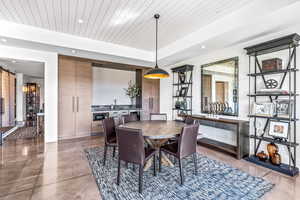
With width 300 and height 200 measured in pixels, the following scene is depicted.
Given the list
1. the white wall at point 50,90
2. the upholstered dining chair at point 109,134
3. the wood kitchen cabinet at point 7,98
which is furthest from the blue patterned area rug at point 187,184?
the wood kitchen cabinet at point 7,98

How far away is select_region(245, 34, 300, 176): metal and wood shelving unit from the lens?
2.55 meters

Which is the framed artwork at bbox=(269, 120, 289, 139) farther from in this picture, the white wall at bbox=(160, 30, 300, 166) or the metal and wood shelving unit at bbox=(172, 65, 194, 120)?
the metal and wood shelving unit at bbox=(172, 65, 194, 120)

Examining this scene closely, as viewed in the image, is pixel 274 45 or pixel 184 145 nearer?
pixel 184 145

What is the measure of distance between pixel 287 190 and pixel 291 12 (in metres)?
2.55

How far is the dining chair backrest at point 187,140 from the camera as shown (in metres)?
2.20

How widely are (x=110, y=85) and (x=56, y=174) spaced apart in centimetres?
384

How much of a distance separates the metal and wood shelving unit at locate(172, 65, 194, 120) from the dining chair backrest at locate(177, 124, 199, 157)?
2.43m

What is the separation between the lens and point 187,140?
229 centimetres

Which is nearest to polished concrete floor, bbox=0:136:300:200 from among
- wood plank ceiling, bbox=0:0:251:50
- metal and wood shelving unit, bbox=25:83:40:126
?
wood plank ceiling, bbox=0:0:251:50

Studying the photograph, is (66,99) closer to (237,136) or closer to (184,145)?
(184,145)

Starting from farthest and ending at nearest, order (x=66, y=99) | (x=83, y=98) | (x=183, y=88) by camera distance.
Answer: (x=183, y=88) → (x=83, y=98) → (x=66, y=99)

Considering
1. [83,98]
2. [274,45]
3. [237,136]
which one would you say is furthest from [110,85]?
[274,45]

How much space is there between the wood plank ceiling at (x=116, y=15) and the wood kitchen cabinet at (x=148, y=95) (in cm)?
247

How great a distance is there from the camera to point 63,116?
4.49 m
